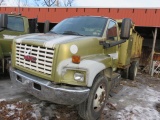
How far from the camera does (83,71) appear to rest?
349cm

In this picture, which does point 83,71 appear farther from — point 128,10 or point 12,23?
point 128,10

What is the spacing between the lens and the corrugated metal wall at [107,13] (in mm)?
12866

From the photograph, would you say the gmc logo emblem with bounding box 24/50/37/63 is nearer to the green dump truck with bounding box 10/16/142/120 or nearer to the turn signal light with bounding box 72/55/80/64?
the green dump truck with bounding box 10/16/142/120

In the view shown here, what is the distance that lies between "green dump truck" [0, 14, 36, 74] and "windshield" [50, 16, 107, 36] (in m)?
2.09

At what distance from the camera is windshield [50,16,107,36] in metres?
4.72

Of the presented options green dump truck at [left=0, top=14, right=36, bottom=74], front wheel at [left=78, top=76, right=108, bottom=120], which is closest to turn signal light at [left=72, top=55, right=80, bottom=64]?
front wheel at [left=78, top=76, right=108, bottom=120]

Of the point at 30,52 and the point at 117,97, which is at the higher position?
the point at 30,52

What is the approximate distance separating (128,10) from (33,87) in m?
11.2

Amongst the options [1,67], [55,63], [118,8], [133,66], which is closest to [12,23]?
[1,67]

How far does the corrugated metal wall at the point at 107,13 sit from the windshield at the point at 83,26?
8.86m

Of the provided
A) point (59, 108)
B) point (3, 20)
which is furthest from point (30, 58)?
point (3, 20)

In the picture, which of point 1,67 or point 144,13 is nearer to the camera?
point 1,67

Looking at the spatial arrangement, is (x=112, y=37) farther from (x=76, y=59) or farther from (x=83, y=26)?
(x=76, y=59)

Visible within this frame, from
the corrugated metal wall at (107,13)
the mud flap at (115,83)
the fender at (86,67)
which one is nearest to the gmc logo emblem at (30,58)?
the fender at (86,67)
